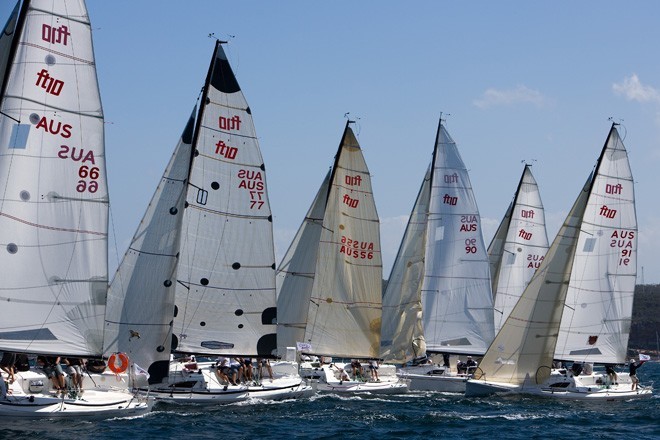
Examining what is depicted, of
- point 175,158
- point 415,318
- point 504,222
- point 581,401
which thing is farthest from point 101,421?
point 504,222

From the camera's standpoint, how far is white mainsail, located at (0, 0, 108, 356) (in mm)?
26672

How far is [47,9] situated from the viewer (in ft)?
88.7

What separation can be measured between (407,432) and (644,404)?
45.9 feet

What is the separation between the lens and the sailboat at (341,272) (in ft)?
144

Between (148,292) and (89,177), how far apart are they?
7.26 meters

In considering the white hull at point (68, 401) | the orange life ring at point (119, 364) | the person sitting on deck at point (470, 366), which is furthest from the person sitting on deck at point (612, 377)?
the orange life ring at point (119, 364)

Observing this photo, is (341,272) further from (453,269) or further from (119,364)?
(119,364)

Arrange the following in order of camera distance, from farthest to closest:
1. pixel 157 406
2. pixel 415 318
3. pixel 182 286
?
1. pixel 415 318
2. pixel 182 286
3. pixel 157 406

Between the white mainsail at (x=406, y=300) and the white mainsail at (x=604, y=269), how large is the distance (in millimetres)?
7726

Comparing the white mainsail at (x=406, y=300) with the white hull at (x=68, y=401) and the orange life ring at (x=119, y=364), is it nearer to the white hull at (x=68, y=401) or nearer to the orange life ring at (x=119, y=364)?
the white hull at (x=68, y=401)

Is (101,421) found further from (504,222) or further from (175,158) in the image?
(504,222)

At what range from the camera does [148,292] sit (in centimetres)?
3441

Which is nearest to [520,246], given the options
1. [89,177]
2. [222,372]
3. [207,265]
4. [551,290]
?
[551,290]

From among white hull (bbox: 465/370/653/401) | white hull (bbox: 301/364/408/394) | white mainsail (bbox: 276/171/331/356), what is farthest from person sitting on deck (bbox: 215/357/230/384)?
white hull (bbox: 465/370/653/401)
